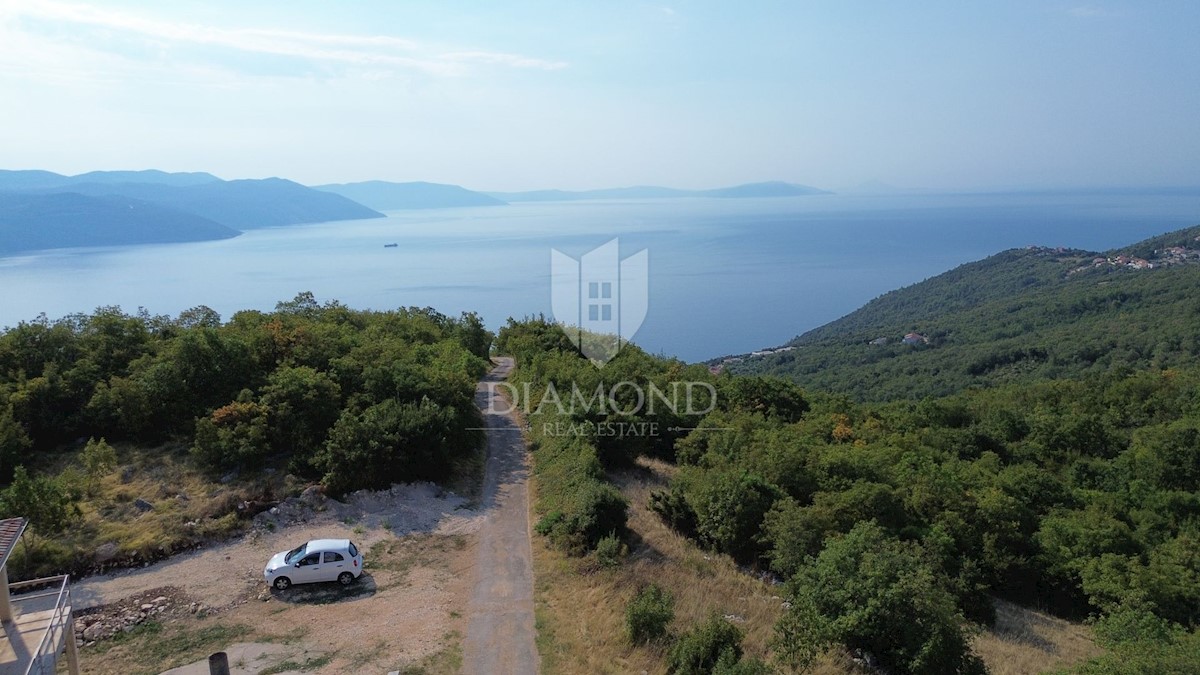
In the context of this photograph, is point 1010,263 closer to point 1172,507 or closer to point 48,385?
point 1172,507

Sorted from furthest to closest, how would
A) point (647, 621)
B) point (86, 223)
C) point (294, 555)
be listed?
point (86, 223) → point (294, 555) → point (647, 621)

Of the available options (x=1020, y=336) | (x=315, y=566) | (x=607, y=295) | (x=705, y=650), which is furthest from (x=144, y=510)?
(x=1020, y=336)

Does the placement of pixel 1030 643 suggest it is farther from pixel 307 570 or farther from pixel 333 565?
pixel 307 570

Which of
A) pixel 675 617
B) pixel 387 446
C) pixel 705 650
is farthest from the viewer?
pixel 387 446

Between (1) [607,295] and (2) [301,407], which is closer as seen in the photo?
(2) [301,407]

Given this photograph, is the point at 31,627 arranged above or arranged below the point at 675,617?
above

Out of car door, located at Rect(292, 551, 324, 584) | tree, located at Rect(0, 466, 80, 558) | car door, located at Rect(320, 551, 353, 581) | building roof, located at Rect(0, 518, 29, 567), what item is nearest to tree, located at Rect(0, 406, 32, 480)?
tree, located at Rect(0, 466, 80, 558)
